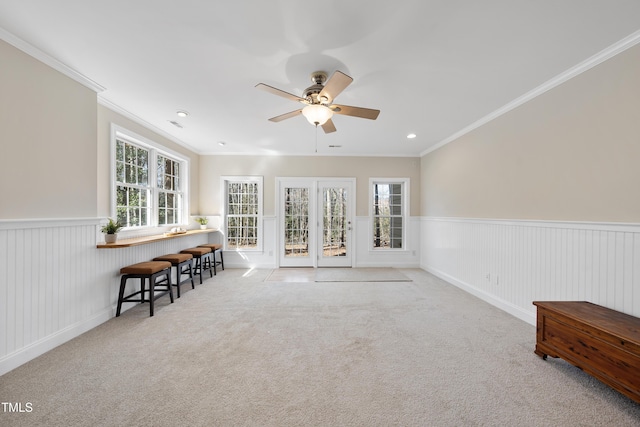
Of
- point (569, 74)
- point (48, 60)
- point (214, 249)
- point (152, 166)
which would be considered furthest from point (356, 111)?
point (214, 249)

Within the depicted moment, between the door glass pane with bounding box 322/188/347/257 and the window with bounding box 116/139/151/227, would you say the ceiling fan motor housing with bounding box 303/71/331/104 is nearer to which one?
the window with bounding box 116/139/151/227

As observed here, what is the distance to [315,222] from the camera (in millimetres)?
5895

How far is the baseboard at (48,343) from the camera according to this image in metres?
2.00

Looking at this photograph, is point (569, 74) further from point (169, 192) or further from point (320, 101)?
point (169, 192)

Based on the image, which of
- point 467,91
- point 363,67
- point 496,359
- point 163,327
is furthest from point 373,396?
point 467,91

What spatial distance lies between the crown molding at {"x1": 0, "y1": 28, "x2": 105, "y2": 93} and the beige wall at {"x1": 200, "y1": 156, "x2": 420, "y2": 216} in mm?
2996

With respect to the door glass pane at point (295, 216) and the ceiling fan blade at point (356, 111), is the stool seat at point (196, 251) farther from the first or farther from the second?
the ceiling fan blade at point (356, 111)

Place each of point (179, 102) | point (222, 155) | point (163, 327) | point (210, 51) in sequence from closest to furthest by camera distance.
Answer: point (210, 51), point (163, 327), point (179, 102), point (222, 155)

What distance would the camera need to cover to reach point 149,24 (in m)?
1.87

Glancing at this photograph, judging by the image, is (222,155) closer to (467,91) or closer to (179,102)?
(179,102)

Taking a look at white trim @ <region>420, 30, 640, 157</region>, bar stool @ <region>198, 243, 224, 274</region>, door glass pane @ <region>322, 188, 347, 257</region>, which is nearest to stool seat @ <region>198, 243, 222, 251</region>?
bar stool @ <region>198, 243, 224, 274</region>

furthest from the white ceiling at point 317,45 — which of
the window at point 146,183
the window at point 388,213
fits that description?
the window at point 388,213

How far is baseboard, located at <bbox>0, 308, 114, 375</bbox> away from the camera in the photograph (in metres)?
2.00

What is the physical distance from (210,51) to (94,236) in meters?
2.36
